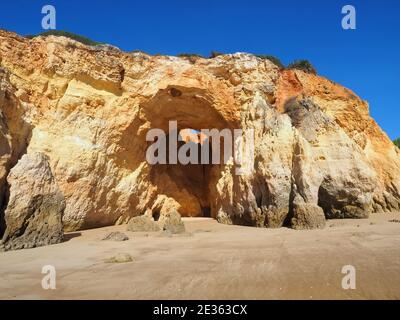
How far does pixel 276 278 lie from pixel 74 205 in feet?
28.7

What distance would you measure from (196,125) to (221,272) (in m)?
11.9

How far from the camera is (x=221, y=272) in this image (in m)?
4.02

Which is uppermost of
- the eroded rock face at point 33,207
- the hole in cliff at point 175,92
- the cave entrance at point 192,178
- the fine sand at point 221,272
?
the hole in cliff at point 175,92

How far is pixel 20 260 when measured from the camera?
5.44 m

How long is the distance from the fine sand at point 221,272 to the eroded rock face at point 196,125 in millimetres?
4135

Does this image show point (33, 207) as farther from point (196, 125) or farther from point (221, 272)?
point (196, 125)

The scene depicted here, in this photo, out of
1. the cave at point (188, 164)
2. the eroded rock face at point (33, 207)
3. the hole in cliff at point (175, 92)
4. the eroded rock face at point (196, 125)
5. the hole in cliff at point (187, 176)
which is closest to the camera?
the eroded rock face at point (33, 207)

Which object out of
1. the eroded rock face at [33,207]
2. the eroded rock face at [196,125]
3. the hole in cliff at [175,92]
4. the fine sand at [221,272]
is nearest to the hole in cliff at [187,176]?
the eroded rock face at [196,125]

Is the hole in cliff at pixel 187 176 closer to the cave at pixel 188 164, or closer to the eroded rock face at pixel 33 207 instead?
the cave at pixel 188 164

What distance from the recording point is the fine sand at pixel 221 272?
10.4 ft

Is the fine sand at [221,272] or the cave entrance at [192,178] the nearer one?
the fine sand at [221,272]

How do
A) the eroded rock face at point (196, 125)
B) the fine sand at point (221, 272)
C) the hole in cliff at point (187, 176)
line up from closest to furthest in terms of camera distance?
the fine sand at point (221, 272) → the eroded rock face at point (196, 125) → the hole in cliff at point (187, 176)

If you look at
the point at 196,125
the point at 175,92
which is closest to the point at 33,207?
the point at 175,92
